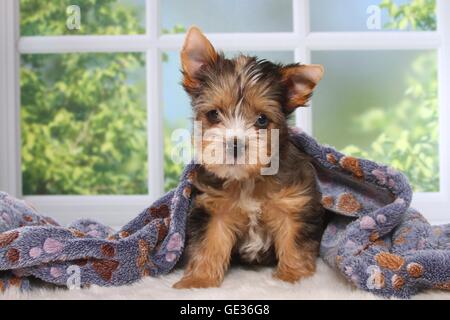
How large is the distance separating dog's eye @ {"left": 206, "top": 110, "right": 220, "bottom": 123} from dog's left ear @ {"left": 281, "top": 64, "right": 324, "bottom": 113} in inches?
13.1

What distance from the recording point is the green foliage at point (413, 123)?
3916 millimetres

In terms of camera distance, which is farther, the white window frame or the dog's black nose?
the white window frame

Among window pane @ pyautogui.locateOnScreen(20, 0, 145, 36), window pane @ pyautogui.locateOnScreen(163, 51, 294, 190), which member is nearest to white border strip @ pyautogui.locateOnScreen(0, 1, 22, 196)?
window pane @ pyautogui.locateOnScreen(20, 0, 145, 36)

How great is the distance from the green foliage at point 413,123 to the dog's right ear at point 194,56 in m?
1.99

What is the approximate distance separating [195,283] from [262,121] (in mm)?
732

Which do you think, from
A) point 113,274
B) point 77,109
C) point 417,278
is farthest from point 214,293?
Result: point 77,109

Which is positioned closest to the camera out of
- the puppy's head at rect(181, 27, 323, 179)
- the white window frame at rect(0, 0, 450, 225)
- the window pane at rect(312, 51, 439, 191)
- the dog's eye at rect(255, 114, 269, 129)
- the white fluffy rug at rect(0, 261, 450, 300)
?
the white fluffy rug at rect(0, 261, 450, 300)

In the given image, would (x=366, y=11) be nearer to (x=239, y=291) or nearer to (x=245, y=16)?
(x=245, y=16)

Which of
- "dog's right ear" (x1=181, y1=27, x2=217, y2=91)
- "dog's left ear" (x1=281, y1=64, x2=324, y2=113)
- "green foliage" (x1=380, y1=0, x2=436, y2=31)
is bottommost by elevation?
"dog's left ear" (x1=281, y1=64, x2=324, y2=113)

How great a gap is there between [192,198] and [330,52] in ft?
6.07

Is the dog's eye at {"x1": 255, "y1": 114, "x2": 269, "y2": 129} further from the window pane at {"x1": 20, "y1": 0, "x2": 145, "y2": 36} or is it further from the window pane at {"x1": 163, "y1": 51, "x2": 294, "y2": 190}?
the window pane at {"x1": 20, "y1": 0, "x2": 145, "y2": 36}

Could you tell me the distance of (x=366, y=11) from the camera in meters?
3.85

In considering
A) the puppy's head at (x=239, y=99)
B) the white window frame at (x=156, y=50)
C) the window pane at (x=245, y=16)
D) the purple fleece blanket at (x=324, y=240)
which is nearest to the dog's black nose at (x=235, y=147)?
the puppy's head at (x=239, y=99)

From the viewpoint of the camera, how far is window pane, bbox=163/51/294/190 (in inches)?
154
